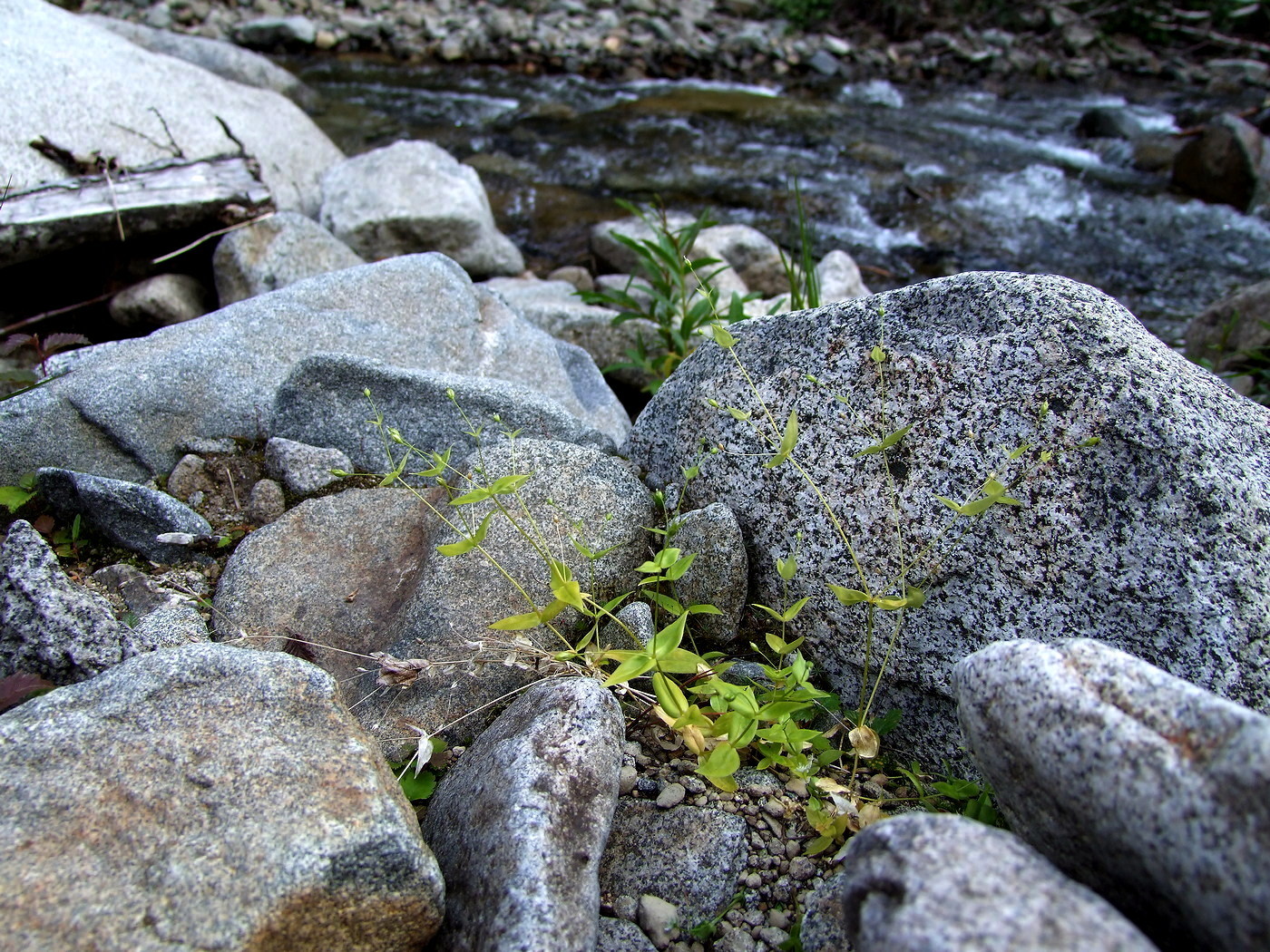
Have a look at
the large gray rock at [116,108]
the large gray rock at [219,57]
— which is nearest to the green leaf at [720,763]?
the large gray rock at [116,108]

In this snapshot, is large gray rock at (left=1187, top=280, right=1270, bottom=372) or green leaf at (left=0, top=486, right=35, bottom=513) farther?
large gray rock at (left=1187, top=280, right=1270, bottom=372)

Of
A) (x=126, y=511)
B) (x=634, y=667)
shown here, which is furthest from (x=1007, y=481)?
(x=126, y=511)

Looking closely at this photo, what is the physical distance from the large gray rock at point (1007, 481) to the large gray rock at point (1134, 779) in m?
0.58

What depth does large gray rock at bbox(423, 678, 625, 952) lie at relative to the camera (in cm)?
167

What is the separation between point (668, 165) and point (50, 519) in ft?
25.1

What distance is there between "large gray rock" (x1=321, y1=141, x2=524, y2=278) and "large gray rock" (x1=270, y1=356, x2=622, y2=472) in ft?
9.72

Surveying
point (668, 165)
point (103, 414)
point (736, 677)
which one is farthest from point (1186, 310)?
point (103, 414)

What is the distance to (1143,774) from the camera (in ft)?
4.47

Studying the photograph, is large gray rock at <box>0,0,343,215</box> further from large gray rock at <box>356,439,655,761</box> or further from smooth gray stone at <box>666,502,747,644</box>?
smooth gray stone at <box>666,502,747,644</box>

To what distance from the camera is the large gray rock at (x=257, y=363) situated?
3.08 meters

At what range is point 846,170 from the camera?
30.8ft

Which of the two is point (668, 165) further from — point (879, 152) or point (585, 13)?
point (585, 13)

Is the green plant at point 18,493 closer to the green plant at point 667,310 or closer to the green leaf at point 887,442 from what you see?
the green plant at point 667,310

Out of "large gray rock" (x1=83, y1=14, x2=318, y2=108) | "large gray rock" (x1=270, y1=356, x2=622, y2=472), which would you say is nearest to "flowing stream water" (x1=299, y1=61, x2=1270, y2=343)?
"large gray rock" (x1=83, y1=14, x2=318, y2=108)
